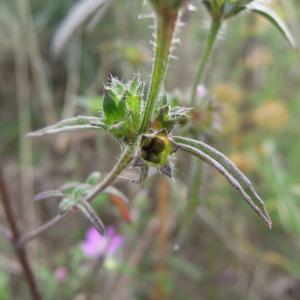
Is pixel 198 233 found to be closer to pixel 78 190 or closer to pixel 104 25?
pixel 104 25

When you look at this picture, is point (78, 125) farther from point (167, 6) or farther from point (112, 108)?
point (167, 6)

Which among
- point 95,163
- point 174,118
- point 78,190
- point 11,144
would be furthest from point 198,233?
point 174,118

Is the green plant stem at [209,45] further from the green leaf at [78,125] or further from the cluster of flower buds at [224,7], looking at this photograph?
the green leaf at [78,125]

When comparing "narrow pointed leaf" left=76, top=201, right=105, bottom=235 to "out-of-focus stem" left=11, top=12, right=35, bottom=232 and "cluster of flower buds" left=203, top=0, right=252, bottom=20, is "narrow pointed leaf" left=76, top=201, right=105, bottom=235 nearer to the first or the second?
"cluster of flower buds" left=203, top=0, right=252, bottom=20

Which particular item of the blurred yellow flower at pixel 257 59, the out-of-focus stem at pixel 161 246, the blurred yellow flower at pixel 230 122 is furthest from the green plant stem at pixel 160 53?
the blurred yellow flower at pixel 257 59

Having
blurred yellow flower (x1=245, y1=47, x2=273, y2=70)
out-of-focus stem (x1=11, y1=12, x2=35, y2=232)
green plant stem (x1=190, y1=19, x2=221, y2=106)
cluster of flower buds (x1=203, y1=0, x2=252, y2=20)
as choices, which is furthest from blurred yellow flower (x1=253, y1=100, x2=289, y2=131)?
cluster of flower buds (x1=203, y1=0, x2=252, y2=20)

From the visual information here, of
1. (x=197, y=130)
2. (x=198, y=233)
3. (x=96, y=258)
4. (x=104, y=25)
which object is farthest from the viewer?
(x=104, y=25)
